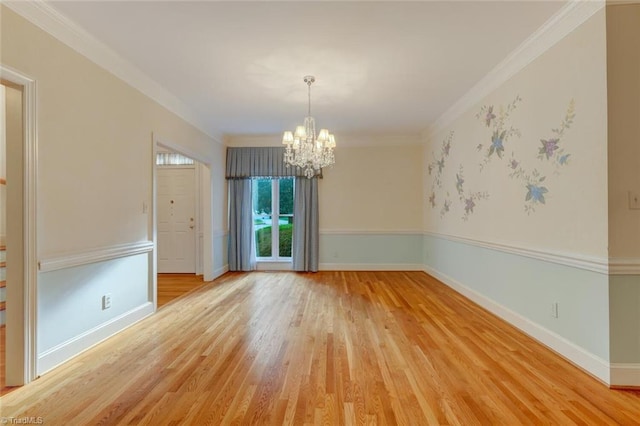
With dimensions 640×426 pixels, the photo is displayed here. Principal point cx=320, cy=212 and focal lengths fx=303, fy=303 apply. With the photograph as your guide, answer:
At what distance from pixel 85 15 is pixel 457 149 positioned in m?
4.31

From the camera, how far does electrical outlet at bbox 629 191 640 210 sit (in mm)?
1998

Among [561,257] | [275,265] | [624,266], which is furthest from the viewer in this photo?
[275,265]

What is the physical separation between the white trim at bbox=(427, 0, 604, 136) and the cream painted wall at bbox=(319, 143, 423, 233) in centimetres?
204

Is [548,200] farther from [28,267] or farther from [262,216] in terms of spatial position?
[262,216]

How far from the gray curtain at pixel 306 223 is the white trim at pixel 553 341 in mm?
2986

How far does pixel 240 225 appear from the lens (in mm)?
5969

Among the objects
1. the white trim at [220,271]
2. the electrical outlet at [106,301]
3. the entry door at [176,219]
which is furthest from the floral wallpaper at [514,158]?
the entry door at [176,219]

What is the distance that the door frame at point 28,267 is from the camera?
6.77ft

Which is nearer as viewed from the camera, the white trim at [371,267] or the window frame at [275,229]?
the white trim at [371,267]

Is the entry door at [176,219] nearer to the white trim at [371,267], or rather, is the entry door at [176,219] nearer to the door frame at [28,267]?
the white trim at [371,267]

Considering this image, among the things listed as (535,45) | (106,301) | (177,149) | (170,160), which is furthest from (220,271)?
(535,45)

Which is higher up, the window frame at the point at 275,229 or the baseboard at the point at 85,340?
the window frame at the point at 275,229

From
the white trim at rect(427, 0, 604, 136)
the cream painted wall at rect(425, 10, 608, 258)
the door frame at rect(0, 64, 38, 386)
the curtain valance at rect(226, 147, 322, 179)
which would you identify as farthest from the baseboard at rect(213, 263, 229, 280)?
the white trim at rect(427, 0, 604, 136)

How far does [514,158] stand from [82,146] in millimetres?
3947
